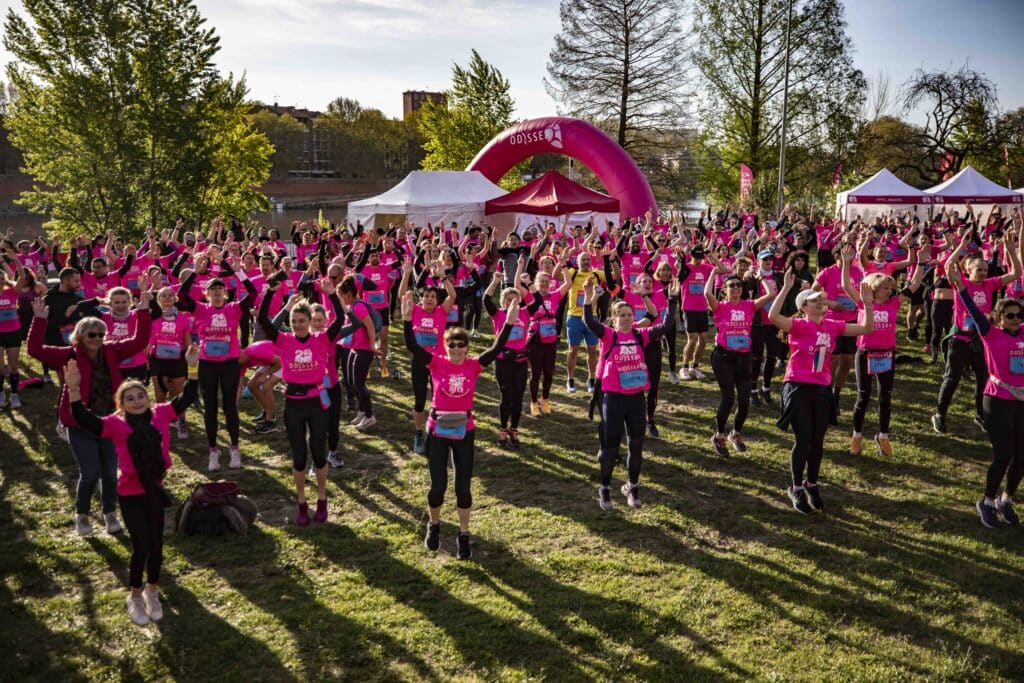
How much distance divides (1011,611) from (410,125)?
115160 mm

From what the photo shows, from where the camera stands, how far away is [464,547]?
612 cm

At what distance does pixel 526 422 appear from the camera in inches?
391

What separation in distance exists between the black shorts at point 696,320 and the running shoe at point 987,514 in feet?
18.3

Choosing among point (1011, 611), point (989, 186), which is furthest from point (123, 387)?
point (989, 186)

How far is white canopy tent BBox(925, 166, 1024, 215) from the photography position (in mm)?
28219

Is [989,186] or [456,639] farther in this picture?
[989,186]

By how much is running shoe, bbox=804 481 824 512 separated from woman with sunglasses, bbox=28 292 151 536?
6290mm

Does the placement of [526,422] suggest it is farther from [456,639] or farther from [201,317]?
[456,639]

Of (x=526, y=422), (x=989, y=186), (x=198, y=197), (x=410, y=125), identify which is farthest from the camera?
(x=410, y=125)

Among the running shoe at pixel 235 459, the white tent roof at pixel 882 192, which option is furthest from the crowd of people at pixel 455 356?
the white tent roof at pixel 882 192

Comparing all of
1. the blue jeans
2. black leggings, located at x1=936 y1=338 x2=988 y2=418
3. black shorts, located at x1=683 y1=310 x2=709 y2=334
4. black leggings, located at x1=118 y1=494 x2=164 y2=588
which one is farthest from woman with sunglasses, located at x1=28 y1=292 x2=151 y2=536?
black leggings, located at x1=936 y1=338 x2=988 y2=418

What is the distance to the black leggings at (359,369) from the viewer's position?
8938mm

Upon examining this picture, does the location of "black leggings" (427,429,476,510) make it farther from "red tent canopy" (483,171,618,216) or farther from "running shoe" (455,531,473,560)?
"red tent canopy" (483,171,618,216)

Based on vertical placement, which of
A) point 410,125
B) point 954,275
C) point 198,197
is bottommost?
point 954,275
